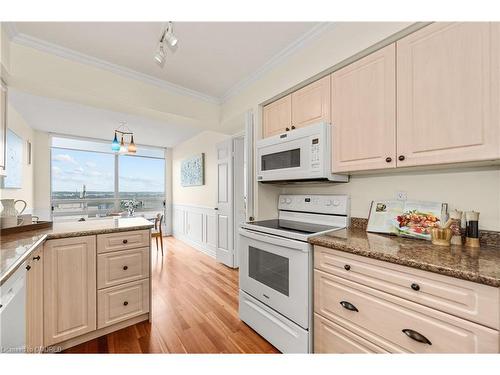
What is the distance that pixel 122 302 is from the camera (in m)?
1.86

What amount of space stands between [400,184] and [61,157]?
6.06 metres

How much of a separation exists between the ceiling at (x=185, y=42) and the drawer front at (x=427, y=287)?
1.66m

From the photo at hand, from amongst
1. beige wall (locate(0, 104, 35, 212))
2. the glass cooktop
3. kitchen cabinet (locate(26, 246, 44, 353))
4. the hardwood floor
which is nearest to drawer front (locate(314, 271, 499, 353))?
the glass cooktop

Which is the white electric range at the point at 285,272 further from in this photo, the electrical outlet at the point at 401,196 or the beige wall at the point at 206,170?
the beige wall at the point at 206,170

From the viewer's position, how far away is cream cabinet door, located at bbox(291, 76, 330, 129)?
167 centimetres

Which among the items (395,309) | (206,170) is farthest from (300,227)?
(206,170)

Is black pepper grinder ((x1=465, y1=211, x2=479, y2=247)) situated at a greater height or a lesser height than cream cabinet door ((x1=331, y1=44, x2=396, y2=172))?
lesser

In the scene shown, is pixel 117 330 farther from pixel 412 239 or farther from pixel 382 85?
pixel 382 85

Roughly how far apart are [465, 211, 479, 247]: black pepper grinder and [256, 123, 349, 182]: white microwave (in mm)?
758

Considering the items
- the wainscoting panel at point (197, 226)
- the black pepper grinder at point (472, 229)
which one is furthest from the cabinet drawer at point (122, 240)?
A: the black pepper grinder at point (472, 229)

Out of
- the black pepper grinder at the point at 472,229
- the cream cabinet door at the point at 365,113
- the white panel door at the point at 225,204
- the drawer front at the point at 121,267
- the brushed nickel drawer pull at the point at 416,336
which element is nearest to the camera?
the brushed nickel drawer pull at the point at 416,336

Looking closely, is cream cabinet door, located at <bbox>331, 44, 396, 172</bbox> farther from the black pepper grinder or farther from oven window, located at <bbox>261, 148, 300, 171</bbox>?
the black pepper grinder

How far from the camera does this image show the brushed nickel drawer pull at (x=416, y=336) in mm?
946
